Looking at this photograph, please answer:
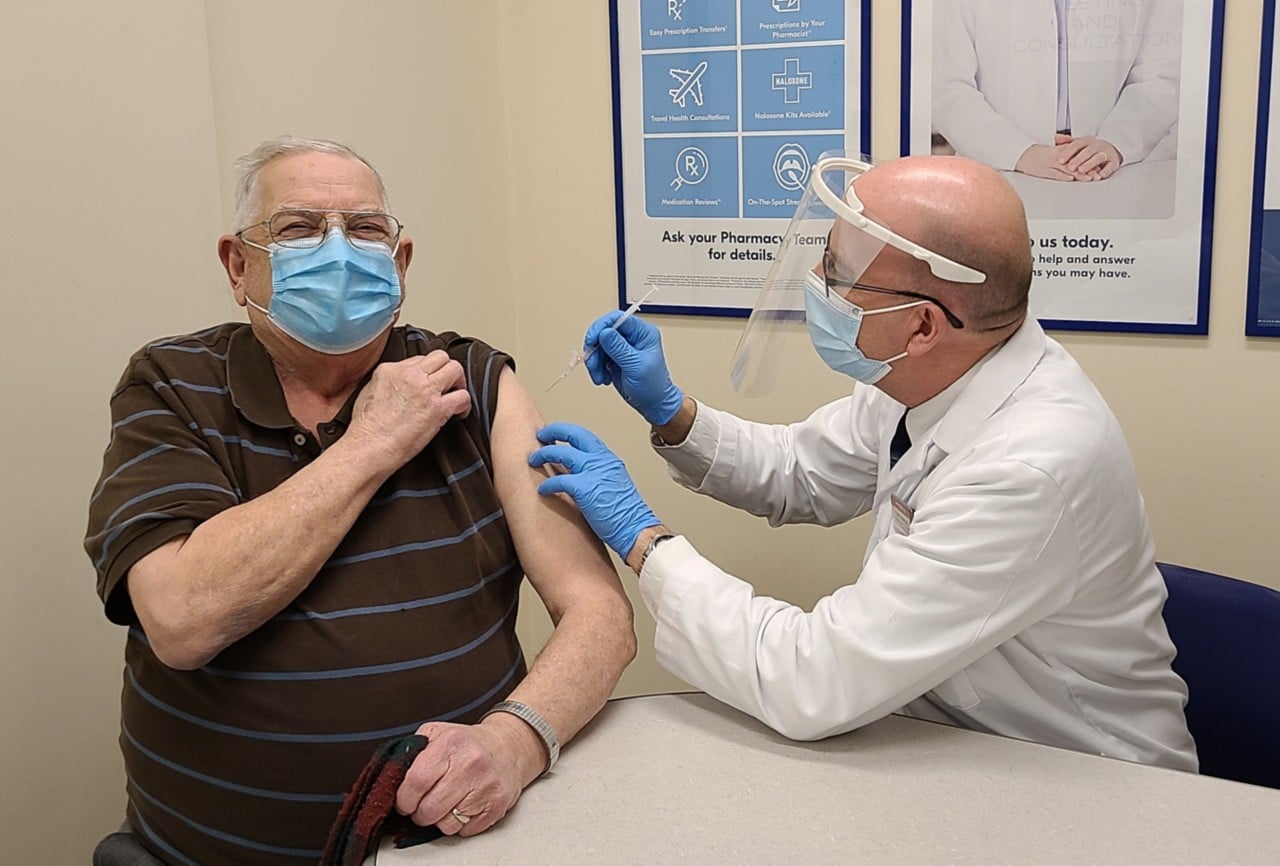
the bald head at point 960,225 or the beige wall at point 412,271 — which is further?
the beige wall at point 412,271

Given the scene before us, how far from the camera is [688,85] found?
249 centimetres

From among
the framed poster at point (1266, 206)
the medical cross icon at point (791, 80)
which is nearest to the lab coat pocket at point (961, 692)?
the framed poster at point (1266, 206)

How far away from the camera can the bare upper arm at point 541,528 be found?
5.20 ft

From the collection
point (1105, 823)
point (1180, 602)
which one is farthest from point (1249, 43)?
point (1105, 823)

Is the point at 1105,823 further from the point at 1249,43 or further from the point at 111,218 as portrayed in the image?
the point at 111,218

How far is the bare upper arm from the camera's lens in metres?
1.59

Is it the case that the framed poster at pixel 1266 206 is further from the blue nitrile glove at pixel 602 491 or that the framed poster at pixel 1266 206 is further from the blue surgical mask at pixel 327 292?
the blue surgical mask at pixel 327 292

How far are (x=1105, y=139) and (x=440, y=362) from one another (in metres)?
1.30

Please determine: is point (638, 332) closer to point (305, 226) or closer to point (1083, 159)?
point (305, 226)

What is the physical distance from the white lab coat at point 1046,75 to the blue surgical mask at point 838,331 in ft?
2.67

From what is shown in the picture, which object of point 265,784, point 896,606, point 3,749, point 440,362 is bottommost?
point 3,749

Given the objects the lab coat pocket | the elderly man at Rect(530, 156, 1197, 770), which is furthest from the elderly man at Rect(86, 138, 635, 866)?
the lab coat pocket

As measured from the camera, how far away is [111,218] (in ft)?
6.06

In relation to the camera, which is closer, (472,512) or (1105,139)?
(472,512)
